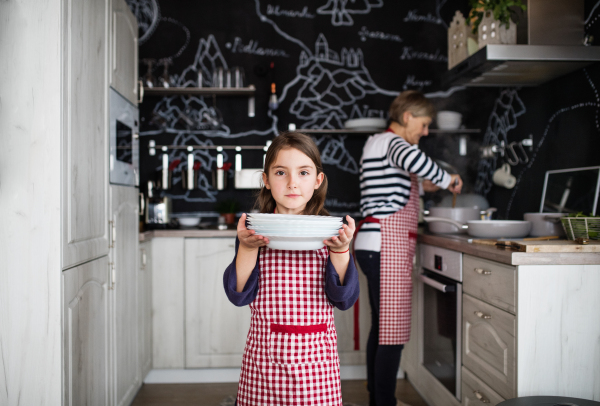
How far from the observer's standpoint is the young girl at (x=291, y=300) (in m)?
1.11

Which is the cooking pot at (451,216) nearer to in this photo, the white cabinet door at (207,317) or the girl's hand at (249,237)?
the white cabinet door at (207,317)

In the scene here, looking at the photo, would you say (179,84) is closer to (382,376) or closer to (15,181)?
(15,181)

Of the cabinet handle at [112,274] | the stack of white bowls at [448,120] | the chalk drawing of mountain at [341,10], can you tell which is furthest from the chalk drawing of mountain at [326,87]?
the cabinet handle at [112,274]

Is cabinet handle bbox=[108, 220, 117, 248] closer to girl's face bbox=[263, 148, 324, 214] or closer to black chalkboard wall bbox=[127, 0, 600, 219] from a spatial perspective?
girl's face bbox=[263, 148, 324, 214]

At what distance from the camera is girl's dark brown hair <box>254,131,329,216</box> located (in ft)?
3.77

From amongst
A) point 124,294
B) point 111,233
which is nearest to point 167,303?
A: point 124,294

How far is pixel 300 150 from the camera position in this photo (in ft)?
3.73

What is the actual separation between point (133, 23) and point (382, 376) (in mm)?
2016

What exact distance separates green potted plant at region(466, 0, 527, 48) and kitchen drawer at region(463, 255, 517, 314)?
1.02 m

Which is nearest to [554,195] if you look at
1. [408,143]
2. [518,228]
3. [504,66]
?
[518,228]

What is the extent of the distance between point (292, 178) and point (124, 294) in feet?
4.31

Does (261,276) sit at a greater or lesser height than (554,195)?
lesser

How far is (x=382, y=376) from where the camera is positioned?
2.05 metres

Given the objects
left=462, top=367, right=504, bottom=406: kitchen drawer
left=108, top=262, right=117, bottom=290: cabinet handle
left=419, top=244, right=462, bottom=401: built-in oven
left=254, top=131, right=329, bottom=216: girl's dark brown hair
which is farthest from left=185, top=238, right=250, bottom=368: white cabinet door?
left=254, top=131, right=329, bottom=216: girl's dark brown hair
